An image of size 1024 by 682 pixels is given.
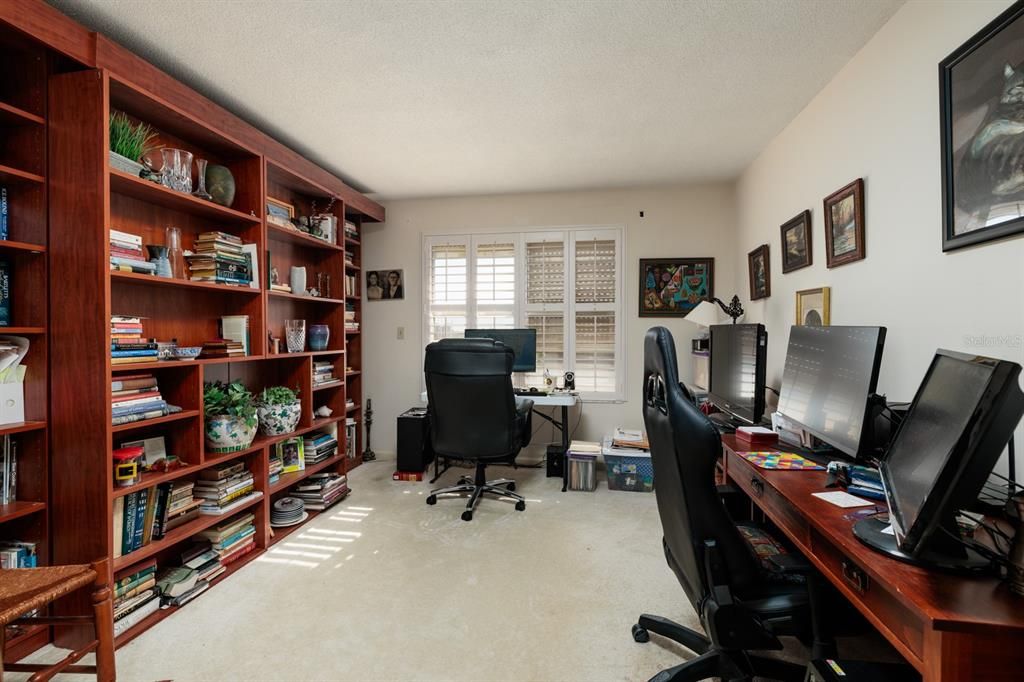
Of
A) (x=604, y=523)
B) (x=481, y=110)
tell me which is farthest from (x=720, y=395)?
(x=481, y=110)

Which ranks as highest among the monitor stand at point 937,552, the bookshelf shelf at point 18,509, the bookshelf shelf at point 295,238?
the bookshelf shelf at point 295,238

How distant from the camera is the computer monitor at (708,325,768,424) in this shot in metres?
2.20

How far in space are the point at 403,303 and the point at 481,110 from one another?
2.21m

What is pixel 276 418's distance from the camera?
262 centimetres

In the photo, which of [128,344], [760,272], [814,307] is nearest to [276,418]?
[128,344]

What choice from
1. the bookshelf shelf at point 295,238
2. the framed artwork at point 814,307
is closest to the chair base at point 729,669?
the framed artwork at point 814,307

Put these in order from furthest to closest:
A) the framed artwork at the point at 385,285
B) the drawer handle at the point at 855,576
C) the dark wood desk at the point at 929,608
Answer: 1. the framed artwork at the point at 385,285
2. the drawer handle at the point at 855,576
3. the dark wood desk at the point at 929,608

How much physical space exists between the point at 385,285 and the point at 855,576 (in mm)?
4005

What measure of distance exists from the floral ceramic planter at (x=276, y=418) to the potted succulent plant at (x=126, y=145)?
1.39m

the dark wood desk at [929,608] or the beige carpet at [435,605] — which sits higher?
the dark wood desk at [929,608]

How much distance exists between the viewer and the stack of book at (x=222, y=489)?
2229 mm

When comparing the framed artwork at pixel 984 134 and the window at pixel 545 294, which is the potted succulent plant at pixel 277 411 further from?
the framed artwork at pixel 984 134

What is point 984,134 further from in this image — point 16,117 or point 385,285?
point 385,285

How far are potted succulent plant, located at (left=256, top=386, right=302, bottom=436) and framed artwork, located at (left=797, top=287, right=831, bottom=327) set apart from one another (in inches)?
117
